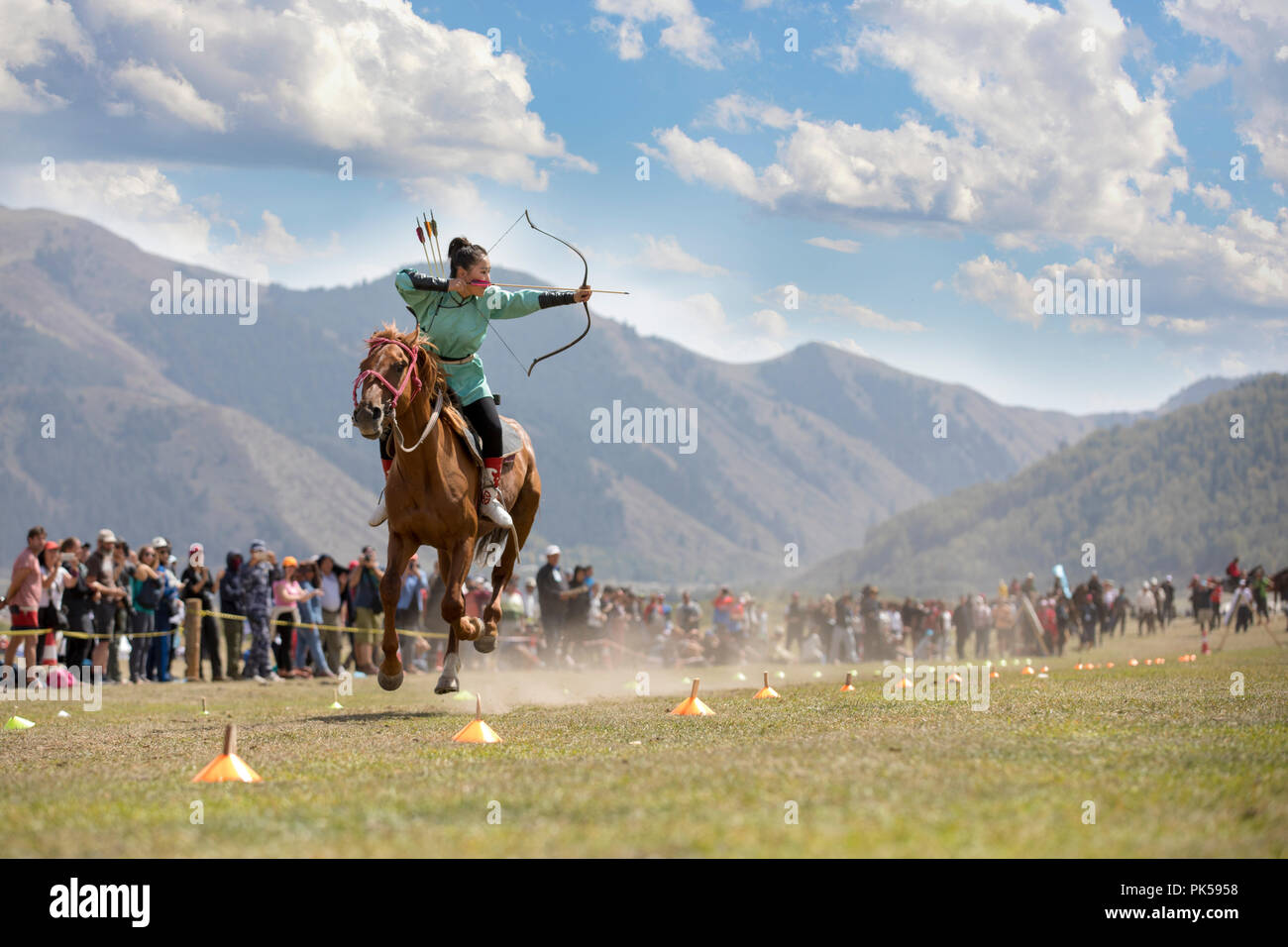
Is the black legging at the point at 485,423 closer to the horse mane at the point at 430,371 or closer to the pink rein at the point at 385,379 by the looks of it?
the horse mane at the point at 430,371

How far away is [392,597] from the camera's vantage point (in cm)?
1298

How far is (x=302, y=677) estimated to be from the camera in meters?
26.7

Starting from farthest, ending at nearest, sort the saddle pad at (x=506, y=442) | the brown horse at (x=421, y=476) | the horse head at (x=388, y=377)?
the saddle pad at (x=506, y=442), the brown horse at (x=421, y=476), the horse head at (x=388, y=377)

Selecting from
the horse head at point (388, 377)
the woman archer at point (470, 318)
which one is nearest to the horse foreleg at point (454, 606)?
the woman archer at point (470, 318)

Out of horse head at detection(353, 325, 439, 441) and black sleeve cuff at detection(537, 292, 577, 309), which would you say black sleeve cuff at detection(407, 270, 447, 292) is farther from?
black sleeve cuff at detection(537, 292, 577, 309)

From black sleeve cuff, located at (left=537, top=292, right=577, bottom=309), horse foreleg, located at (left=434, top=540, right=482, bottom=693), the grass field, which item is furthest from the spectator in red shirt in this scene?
black sleeve cuff, located at (left=537, top=292, right=577, bottom=309)

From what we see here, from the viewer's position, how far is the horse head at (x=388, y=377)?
1147 centimetres

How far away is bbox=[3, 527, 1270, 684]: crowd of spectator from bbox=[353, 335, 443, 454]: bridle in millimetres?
1531

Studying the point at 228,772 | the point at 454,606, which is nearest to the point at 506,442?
the point at 454,606

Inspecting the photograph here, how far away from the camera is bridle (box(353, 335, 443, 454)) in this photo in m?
11.8

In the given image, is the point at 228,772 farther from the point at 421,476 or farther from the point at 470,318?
the point at 470,318

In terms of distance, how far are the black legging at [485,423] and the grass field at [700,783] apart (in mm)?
2826
